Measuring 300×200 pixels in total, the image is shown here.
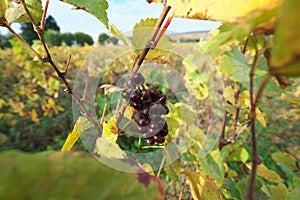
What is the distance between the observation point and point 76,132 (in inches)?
24.3

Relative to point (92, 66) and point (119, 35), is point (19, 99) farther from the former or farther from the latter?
point (119, 35)

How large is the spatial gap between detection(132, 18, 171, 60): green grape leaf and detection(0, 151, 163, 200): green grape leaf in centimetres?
42

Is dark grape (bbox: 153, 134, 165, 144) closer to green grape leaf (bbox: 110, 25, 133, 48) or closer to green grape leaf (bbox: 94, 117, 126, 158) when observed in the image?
green grape leaf (bbox: 94, 117, 126, 158)

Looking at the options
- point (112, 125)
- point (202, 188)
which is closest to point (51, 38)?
point (112, 125)

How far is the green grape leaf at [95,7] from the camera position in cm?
55

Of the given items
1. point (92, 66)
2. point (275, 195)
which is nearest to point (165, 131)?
point (275, 195)

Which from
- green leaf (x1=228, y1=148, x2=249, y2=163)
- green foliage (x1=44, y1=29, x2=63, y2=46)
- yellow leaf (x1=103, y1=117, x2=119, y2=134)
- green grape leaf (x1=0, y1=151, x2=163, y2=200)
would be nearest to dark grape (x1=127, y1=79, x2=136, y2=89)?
yellow leaf (x1=103, y1=117, x2=119, y2=134)

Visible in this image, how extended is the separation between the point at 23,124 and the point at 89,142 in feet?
10.4

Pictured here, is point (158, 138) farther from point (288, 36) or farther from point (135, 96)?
point (288, 36)

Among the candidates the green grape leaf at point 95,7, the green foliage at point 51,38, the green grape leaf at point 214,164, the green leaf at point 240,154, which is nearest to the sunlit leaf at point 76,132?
the green grape leaf at point 95,7

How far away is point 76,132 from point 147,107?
174 millimetres

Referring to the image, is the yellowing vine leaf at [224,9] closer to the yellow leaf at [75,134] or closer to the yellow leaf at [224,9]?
the yellow leaf at [224,9]

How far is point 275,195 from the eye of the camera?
2.51ft

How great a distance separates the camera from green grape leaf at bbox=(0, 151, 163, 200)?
0.22m
